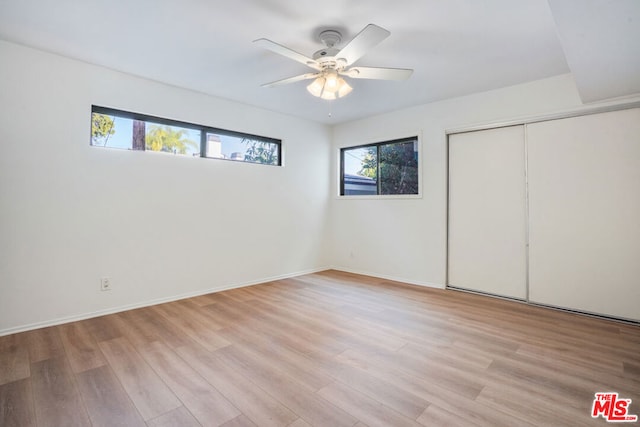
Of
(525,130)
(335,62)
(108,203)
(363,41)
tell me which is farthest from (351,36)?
(108,203)

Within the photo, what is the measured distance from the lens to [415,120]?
165 inches

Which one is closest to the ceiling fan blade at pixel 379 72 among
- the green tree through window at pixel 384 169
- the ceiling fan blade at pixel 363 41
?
the ceiling fan blade at pixel 363 41

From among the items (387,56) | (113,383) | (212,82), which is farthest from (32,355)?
(387,56)

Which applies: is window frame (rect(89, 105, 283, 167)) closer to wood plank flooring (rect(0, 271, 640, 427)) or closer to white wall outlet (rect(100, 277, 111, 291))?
white wall outlet (rect(100, 277, 111, 291))

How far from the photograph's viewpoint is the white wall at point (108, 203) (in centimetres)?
256

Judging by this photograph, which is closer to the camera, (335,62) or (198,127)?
(335,62)

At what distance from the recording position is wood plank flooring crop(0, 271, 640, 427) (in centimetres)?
156

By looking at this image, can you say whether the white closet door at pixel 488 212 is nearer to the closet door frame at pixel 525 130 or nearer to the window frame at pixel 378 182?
the closet door frame at pixel 525 130

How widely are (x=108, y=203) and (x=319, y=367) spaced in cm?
259

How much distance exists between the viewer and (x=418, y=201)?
13.7 feet

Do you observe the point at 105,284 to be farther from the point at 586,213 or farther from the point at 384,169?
the point at 586,213

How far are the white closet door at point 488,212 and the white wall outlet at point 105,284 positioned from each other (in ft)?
13.0

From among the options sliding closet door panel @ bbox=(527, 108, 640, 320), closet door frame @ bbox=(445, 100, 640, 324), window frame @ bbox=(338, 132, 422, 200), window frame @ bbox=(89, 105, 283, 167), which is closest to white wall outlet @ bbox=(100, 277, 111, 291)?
window frame @ bbox=(89, 105, 283, 167)

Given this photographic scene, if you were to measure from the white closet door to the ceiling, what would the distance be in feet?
2.43
